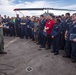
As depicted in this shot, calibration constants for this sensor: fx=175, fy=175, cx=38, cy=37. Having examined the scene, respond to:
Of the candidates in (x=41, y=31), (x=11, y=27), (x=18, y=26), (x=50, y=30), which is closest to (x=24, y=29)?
(x=18, y=26)

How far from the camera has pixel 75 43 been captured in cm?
733

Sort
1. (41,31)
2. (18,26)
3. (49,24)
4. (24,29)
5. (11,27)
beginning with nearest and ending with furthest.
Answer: (49,24), (41,31), (24,29), (18,26), (11,27)

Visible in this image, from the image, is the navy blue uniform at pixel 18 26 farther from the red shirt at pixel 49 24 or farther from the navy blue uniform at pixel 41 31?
the red shirt at pixel 49 24

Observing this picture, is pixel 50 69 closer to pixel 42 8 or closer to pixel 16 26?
pixel 16 26

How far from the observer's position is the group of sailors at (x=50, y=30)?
25.0 ft

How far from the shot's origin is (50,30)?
981 cm

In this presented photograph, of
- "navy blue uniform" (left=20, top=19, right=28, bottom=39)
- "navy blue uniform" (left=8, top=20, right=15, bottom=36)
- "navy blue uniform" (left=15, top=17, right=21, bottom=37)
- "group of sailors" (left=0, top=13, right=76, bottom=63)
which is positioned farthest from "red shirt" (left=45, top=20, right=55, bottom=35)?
"navy blue uniform" (left=8, top=20, right=15, bottom=36)

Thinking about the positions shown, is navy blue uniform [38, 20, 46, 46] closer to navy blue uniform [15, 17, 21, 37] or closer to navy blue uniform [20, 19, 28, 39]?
navy blue uniform [20, 19, 28, 39]

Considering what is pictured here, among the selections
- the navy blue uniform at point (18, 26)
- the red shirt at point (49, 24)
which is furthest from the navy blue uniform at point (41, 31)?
the navy blue uniform at point (18, 26)

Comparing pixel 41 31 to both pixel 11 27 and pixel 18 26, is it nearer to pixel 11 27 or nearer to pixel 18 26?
pixel 18 26

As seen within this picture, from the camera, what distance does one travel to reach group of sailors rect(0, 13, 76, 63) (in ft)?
25.0

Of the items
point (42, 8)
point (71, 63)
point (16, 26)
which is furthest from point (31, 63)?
point (42, 8)

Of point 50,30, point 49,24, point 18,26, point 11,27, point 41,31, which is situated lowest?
point 11,27

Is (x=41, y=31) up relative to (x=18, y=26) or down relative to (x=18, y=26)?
up
